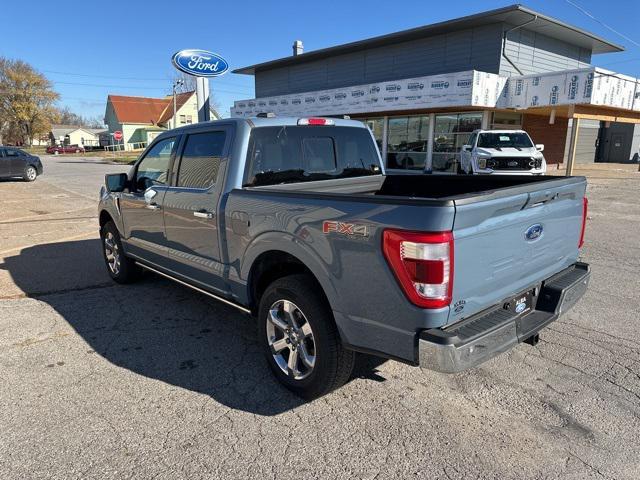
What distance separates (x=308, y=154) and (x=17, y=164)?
73.2ft

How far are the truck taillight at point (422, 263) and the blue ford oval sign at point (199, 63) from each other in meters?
11.1

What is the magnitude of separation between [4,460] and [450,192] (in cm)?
397

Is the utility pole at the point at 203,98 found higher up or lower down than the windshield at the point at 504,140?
higher up

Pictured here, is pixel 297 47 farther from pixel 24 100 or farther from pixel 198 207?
pixel 24 100

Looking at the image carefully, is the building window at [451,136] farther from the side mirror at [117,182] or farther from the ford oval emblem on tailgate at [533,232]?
the ford oval emblem on tailgate at [533,232]

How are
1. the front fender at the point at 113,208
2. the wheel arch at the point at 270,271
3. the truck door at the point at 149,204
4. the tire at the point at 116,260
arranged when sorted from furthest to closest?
the tire at the point at 116,260, the front fender at the point at 113,208, the truck door at the point at 149,204, the wheel arch at the point at 270,271

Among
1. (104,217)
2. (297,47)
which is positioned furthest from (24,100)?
(104,217)

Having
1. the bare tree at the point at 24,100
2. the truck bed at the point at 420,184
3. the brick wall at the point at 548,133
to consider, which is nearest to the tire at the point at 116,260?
the truck bed at the point at 420,184

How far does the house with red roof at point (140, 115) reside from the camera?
73250mm

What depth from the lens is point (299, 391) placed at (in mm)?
3115

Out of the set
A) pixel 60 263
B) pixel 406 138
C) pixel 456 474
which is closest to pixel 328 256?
pixel 456 474

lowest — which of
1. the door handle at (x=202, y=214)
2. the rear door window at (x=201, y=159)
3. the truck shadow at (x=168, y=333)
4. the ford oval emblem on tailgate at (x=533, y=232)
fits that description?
the truck shadow at (x=168, y=333)

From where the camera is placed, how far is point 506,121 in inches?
907

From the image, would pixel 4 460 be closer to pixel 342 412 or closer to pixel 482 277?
pixel 342 412
